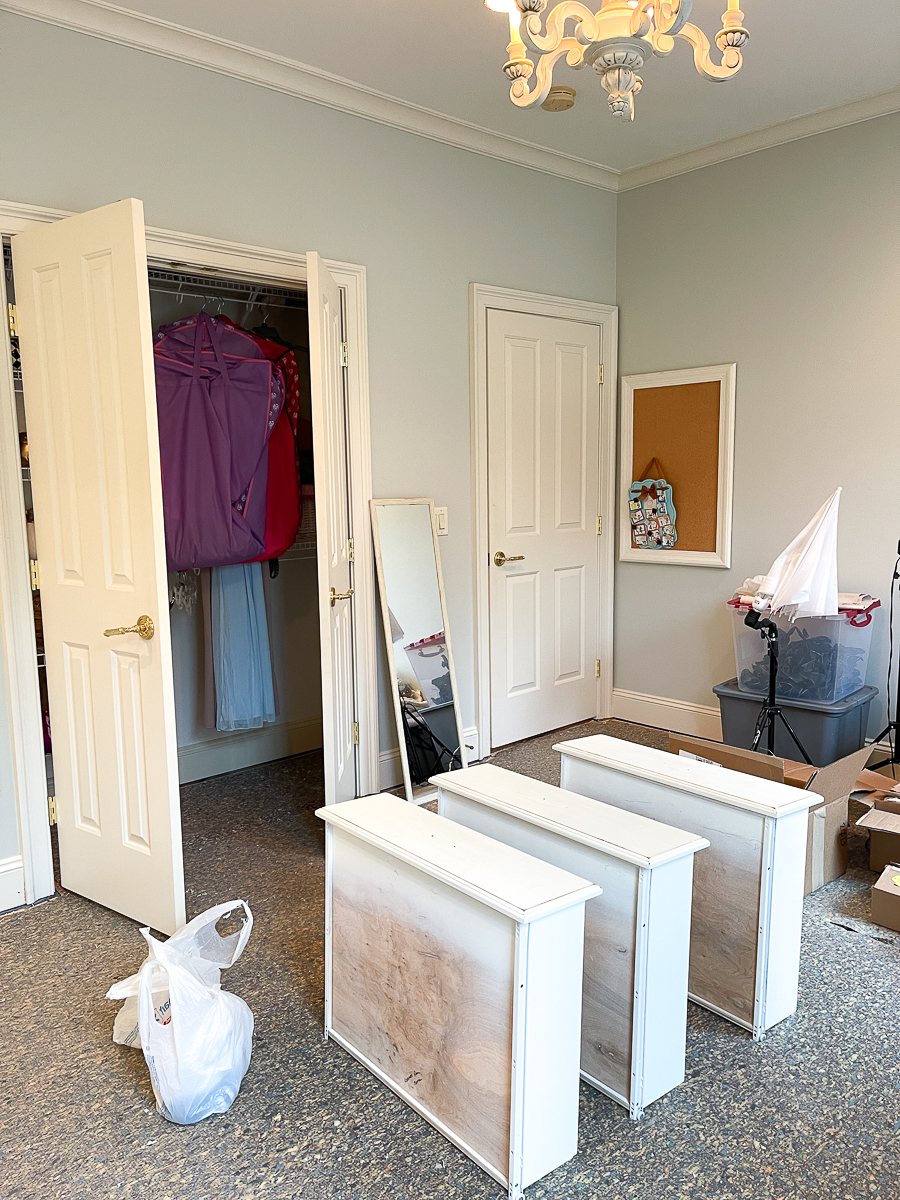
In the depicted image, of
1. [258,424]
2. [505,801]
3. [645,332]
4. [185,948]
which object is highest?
[645,332]

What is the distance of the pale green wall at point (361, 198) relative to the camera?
8.87 ft

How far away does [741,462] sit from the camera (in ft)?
13.6

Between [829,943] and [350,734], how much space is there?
176 cm

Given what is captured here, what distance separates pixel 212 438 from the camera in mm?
3420

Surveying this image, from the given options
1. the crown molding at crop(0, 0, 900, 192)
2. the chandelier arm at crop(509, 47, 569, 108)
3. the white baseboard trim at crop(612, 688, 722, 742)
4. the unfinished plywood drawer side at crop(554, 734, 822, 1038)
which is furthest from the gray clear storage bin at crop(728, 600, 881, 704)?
the chandelier arm at crop(509, 47, 569, 108)

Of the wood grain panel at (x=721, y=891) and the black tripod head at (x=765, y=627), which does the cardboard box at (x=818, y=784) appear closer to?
the black tripod head at (x=765, y=627)

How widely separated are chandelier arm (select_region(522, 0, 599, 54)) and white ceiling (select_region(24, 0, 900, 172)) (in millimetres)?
1073

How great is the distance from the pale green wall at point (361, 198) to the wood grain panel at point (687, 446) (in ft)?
2.20

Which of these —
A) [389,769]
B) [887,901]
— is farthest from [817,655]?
[389,769]

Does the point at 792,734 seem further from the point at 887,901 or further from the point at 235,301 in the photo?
the point at 235,301

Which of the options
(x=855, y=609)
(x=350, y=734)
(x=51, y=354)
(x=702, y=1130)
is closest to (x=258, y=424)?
(x=51, y=354)

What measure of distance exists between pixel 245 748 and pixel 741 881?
262 cm

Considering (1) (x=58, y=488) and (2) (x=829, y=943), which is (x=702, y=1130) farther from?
(1) (x=58, y=488)

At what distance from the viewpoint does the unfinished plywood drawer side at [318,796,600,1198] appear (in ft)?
5.44
